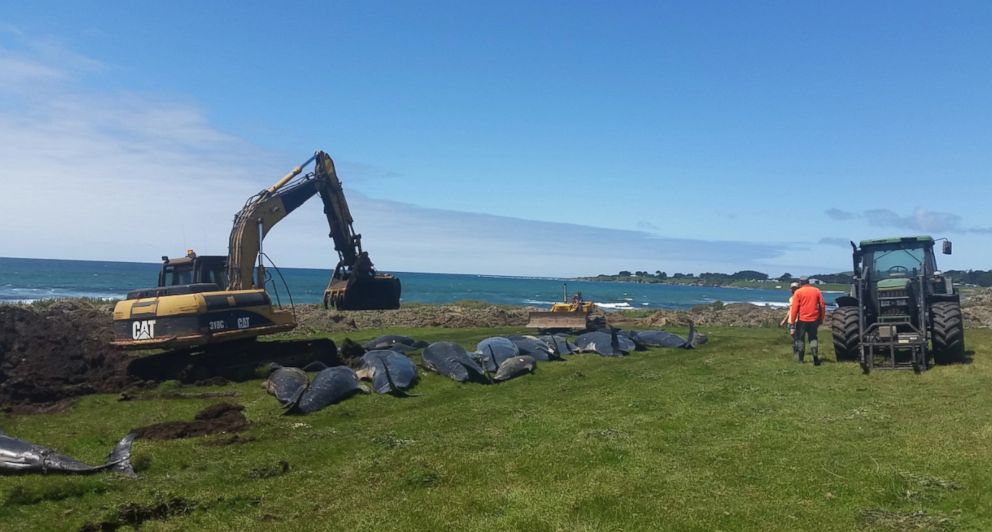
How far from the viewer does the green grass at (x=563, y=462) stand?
593 cm

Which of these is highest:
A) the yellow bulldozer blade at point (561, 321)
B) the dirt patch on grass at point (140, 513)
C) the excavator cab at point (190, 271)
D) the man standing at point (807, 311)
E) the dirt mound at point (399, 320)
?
the excavator cab at point (190, 271)

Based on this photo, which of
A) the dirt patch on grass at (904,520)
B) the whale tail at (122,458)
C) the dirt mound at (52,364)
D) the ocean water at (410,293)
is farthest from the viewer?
the ocean water at (410,293)

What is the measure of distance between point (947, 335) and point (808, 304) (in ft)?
8.59

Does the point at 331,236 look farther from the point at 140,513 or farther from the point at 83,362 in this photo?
the point at 140,513

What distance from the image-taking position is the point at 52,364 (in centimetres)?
1515

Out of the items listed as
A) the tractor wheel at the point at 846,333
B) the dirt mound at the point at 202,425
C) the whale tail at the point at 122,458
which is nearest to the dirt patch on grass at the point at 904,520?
the whale tail at the point at 122,458

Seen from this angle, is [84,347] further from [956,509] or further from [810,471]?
[956,509]

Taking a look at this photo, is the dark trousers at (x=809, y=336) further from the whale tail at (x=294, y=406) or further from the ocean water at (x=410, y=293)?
the ocean water at (x=410, y=293)

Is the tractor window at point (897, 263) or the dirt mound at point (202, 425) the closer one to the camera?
the dirt mound at point (202, 425)

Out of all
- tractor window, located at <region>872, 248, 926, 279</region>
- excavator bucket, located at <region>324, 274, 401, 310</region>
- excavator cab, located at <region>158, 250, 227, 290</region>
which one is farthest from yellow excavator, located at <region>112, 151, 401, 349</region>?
tractor window, located at <region>872, 248, 926, 279</region>

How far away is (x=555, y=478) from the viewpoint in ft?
22.7

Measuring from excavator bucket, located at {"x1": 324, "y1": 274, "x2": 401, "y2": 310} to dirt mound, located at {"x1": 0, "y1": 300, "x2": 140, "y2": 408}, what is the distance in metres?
8.36

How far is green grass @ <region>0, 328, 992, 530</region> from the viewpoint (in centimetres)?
593

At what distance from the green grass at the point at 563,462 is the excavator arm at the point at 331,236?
565cm
